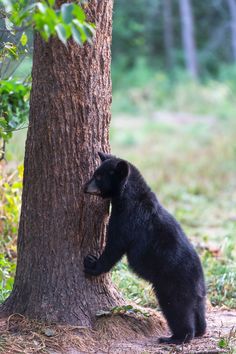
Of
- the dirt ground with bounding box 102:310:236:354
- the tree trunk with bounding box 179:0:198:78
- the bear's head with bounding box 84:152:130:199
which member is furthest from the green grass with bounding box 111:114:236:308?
the tree trunk with bounding box 179:0:198:78

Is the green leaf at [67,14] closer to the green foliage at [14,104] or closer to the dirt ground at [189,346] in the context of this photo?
the dirt ground at [189,346]

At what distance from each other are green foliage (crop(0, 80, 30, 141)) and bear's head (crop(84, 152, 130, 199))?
1.71 m

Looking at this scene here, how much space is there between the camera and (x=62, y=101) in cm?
530

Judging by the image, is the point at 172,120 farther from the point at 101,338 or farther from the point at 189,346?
the point at 101,338

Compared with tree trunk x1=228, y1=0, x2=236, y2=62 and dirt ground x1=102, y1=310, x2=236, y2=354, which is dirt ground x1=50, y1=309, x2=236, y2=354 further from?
tree trunk x1=228, y1=0, x2=236, y2=62

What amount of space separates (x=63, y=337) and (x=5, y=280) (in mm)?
1571

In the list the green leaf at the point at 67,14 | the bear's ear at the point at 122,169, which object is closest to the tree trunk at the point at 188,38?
the bear's ear at the point at 122,169

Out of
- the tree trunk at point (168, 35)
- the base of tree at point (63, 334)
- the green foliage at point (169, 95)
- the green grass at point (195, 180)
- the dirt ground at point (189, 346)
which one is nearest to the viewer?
the base of tree at point (63, 334)

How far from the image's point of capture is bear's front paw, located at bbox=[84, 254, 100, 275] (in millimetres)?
5402

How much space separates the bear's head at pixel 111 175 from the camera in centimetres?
543

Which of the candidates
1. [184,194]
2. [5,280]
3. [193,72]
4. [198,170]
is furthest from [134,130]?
[5,280]

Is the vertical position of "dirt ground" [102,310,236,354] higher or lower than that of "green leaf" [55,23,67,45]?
lower

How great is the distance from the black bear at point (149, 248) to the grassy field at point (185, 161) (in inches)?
48.2

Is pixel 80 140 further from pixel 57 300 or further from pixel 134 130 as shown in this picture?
pixel 134 130
